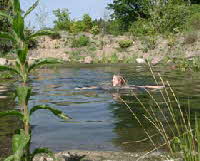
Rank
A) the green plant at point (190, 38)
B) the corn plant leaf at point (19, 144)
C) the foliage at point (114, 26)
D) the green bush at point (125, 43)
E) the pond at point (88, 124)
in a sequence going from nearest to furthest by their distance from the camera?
the corn plant leaf at point (19, 144)
the pond at point (88, 124)
the green plant at point (190, 38)
the green bush at point (125, 43)
the foliage at point (114, 26)

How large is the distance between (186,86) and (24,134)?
12.0m

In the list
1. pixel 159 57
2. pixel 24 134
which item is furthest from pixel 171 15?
pixel 24 134

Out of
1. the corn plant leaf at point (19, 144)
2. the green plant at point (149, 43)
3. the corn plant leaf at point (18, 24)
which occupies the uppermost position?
the green plant at point (149, 43)

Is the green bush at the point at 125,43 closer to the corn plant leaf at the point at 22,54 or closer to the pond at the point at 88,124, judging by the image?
the pond at the point at 88,124

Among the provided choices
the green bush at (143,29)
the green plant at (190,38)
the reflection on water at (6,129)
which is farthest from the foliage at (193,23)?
the reflection on water at (6,129)

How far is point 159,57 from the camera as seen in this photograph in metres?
31.5

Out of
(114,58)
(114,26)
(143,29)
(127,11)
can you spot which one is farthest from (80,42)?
(127,11)

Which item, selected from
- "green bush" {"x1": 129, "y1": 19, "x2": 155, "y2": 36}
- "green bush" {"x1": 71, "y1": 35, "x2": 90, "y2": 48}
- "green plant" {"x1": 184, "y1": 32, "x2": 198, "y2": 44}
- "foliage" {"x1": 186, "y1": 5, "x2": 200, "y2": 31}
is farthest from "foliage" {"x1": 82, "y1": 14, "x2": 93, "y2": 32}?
"green plant" {"x1": 184, "y1": 32, "x2": 198, "y2": 44}

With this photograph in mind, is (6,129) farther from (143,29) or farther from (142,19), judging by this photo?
(142,19)

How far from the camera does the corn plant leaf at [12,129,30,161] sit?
2.54 meters

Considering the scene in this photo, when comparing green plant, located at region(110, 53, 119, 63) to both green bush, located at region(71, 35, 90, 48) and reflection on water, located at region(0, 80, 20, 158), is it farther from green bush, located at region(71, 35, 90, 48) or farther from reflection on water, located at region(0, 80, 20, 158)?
reflection on water, located at region(0, 80, 20, 158)

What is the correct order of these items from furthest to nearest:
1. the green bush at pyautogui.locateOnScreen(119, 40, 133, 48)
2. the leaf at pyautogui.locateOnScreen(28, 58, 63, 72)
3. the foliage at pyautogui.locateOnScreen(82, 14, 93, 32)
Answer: the foliage at pyautogui.locateOnScreen(82, 14, 93, 32), the green bush at pyautogui.locateOnScreen(119, 40, 133, 48), the leaf at pyautogui.locateOnScreen(28, 58, 63, 72)

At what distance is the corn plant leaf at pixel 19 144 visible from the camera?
2.54 m

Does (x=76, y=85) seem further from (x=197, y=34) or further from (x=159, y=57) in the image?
(x=197, y=34)
